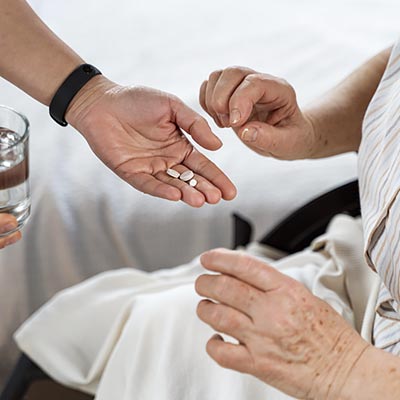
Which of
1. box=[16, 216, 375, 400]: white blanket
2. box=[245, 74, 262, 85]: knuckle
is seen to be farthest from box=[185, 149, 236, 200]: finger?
box=[16, 216, 375, 400]: white blanket

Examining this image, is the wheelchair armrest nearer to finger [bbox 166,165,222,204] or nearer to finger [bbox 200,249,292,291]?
finger [bbox 166,165,222,204]

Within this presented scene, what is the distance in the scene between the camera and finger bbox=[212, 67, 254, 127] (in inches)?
46.3

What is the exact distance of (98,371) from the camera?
1.32 m

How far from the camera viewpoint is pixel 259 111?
1.26 metres

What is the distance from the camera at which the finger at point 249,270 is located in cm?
97

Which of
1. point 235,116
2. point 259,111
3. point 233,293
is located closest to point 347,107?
point 259,111

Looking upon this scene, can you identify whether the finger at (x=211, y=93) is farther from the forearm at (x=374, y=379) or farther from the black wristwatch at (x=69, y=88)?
the forearm at (x=374, y=379)

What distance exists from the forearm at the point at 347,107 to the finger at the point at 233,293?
0.42 meters

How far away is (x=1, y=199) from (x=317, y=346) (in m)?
0.40

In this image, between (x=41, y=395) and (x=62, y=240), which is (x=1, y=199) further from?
(x=62, y=240)

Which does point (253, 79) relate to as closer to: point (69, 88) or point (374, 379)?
point (69, 88)

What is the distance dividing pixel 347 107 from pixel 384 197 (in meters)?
0.32

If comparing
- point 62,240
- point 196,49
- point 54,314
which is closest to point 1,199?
point 54,314

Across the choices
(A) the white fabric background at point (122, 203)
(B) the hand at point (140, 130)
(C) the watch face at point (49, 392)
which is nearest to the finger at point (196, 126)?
(B) the hand at point (140, 130)
